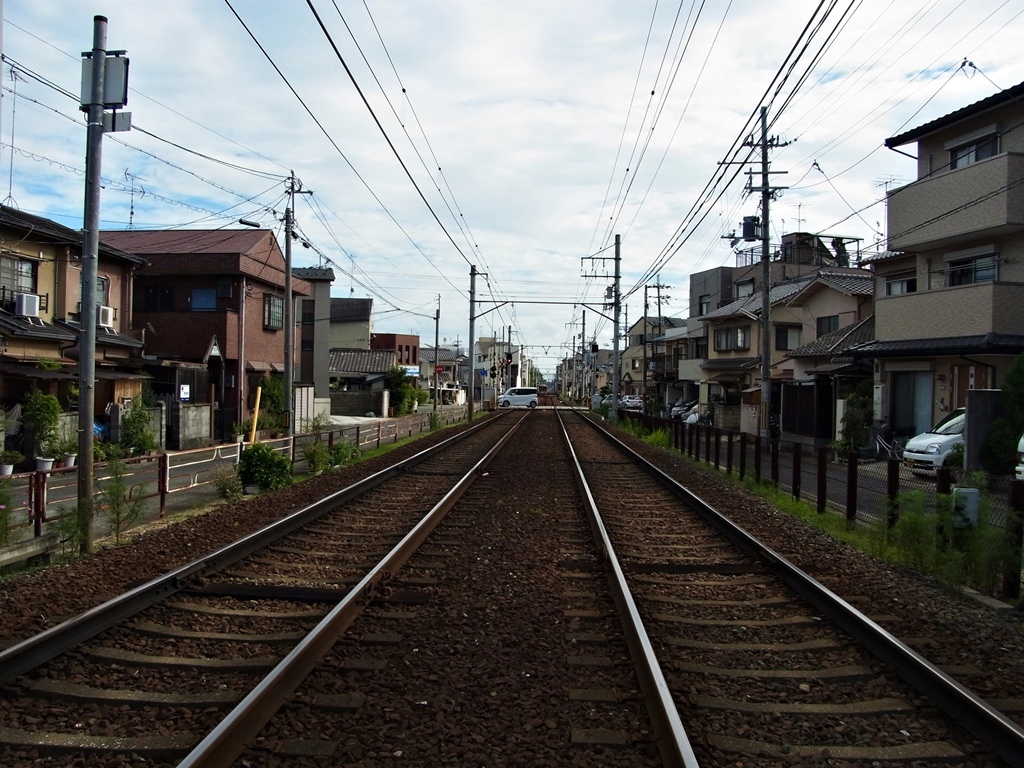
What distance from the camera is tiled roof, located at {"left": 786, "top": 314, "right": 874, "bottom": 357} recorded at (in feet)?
81.4

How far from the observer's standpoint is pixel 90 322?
8391 millimetres

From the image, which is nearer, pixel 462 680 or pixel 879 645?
pixel 462 680

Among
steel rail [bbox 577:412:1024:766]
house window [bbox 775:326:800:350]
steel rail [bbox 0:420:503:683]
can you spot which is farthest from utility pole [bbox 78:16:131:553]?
house window [bbox 775:326:800:350]

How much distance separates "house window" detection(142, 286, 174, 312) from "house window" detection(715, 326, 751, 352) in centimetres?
2763

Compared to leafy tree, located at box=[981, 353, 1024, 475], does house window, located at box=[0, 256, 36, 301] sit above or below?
above

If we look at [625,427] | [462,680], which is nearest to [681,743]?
[462,680]

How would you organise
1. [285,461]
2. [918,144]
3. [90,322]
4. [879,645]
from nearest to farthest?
[879,645]
[90,322]
[285,461]
[918,144]

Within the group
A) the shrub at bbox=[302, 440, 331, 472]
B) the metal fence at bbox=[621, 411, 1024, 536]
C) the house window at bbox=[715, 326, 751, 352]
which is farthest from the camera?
the house window at bbox=[715, 326, 751, 352]

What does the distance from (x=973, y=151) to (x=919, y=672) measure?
59.1 ft

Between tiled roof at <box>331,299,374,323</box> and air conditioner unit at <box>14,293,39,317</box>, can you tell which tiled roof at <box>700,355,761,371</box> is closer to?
tiled roof at <box>331,299,374,323</box>

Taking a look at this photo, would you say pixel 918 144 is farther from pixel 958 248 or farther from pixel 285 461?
pixel 285 461

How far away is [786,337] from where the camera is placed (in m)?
37.9

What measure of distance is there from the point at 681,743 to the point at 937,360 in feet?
61.4

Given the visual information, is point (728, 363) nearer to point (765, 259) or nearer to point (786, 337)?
point (786, 337)
